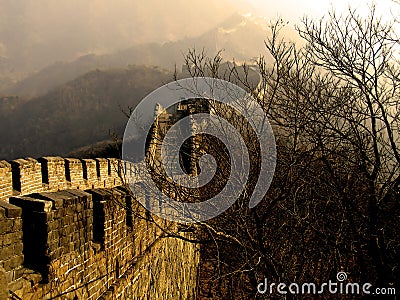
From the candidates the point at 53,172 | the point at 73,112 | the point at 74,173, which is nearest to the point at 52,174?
the point at 53,172

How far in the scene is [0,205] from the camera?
2402 mm

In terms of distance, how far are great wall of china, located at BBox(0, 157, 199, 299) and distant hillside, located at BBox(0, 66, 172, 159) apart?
3738cm

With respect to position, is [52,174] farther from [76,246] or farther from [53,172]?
[76,246]

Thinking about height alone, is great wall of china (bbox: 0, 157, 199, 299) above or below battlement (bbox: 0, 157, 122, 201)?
below

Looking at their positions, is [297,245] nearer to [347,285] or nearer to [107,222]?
[347,285]

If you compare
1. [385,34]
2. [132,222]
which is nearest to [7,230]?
[132,222]

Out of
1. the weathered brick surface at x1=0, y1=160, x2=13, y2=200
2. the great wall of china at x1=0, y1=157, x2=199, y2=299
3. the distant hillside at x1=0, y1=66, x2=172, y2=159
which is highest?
the distant hillside at x1=0, y1=66, x2=172, y2=159

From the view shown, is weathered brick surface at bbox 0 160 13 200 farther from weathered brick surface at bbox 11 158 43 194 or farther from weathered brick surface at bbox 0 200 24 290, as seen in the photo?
weathered brick surface at bbox 0 200 24 290

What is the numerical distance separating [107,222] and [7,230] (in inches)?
59.4

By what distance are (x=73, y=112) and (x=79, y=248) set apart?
5626 cm

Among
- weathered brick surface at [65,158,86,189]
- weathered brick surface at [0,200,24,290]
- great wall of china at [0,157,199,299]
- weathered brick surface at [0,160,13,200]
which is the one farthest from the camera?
weathered brick surface at [65,158,86,189]

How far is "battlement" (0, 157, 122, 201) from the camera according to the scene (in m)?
8.24

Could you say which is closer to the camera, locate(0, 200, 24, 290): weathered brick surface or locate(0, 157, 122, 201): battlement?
locate(0, 200, 24, 290): weathered brick surface

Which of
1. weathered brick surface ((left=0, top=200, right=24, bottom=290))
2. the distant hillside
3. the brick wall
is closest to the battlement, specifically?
the brick wall
